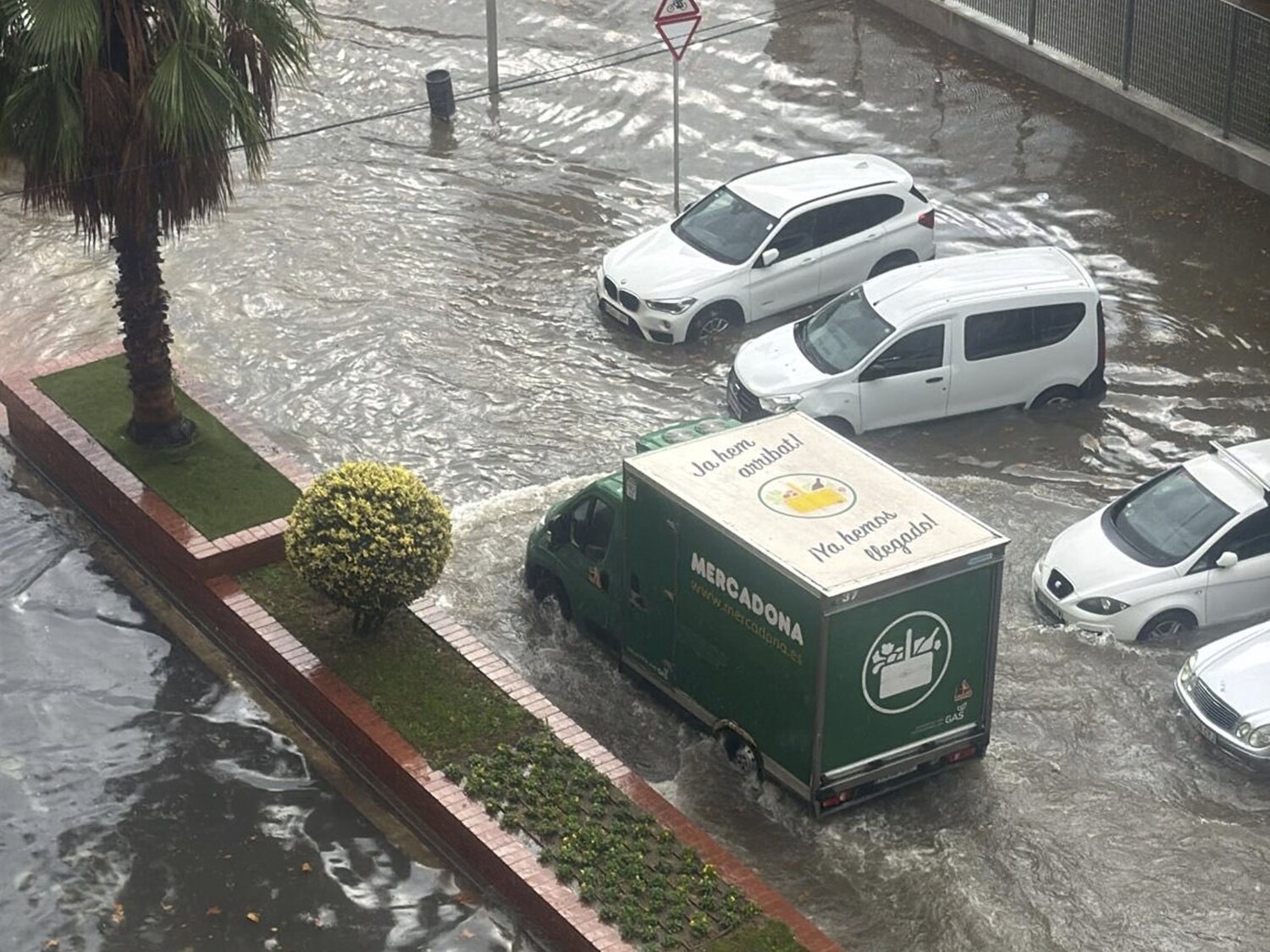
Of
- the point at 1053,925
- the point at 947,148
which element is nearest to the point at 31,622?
the point at 1053,925

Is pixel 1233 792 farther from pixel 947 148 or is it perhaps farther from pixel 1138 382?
pixel 947 148

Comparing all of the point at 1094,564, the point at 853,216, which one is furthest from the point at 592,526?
the point at 853,216

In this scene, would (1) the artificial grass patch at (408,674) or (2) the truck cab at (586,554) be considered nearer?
(1) the artificial grass patch at (408,674)

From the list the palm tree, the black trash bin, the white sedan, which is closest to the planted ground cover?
the palm tree

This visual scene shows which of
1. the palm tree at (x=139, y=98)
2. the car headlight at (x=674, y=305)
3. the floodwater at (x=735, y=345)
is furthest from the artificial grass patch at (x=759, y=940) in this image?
the car headlight at (x=674, y=305)

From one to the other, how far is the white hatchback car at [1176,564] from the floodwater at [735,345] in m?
0.31

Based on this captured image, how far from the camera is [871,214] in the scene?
20.8 m

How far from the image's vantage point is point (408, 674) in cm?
1382

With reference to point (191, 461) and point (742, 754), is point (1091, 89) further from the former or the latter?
point (742, 754)

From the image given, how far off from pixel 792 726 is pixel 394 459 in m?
6.81

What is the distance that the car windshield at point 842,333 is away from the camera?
58.9ft

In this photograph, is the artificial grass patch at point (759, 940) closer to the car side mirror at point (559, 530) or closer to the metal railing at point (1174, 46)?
the car side mirror at point (559, 530)

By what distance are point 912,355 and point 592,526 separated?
4921 mm

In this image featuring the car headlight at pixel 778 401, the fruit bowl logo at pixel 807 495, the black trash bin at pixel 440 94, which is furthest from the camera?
the black trash bin at pixel 440 94
